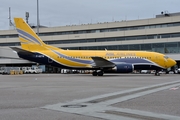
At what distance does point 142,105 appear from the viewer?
32.9 ft

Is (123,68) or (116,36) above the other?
(116,36)

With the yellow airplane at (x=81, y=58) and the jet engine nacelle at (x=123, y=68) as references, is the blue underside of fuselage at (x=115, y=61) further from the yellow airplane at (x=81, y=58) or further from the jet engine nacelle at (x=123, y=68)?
the jet engine nacelle at (x=123, y=68)

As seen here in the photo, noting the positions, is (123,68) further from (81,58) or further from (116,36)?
→ (116,36)

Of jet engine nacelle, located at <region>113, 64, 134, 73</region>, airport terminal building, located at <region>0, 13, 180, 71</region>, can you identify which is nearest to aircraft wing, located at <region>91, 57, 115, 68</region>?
jet engine nacelle, located at <region>113, 64, 134, 73</region>

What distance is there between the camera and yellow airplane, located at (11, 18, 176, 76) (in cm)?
3718

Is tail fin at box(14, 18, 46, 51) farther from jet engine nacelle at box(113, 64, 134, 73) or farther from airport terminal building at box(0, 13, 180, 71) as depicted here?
airport terminal building at box(0, 13, 180, 71)

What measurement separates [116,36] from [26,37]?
114 ft

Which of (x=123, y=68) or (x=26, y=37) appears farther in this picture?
(x=26, y=37)

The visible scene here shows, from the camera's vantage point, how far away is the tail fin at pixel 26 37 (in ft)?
122

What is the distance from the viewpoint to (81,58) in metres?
38.4

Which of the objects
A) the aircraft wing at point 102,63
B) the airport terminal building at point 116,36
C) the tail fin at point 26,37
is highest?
the airport terminal building at point 116,36

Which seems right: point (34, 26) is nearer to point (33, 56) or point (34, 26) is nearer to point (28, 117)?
point (33, 56)

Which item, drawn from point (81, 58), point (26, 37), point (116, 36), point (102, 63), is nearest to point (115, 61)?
point (102, 63)

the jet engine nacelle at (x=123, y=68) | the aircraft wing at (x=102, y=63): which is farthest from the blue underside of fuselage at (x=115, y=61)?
the aircraft wing at (x=102, y=63)
